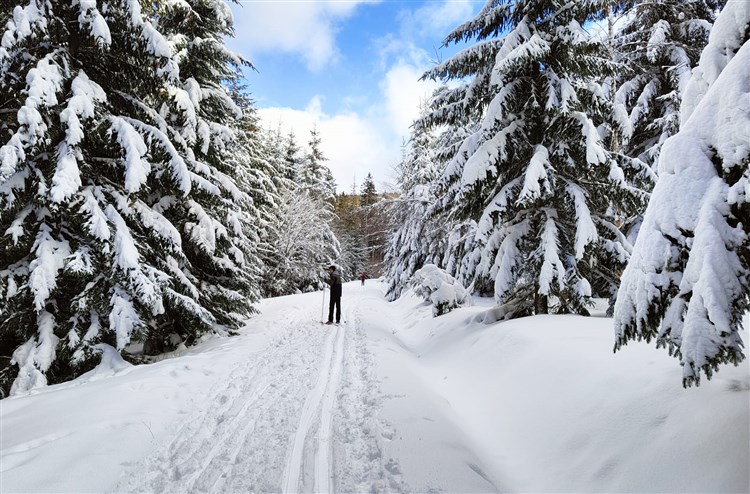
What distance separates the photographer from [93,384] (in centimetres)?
554

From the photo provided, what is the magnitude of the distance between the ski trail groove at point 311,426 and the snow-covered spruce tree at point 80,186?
10.5 feet

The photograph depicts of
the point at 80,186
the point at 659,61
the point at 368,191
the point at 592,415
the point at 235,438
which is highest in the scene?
the point at 368,191

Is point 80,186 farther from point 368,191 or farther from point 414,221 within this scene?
point 368,191

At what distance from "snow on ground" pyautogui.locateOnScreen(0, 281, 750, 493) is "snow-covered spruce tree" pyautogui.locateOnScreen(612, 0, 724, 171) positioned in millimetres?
8778

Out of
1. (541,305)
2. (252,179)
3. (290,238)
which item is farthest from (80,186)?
(290,238)

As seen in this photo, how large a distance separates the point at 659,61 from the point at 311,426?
606 inches

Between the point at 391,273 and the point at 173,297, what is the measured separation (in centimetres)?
1626

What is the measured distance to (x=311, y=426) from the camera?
454cm

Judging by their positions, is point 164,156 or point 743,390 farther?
point 164,156

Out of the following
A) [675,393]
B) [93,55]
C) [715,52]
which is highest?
[93,55]

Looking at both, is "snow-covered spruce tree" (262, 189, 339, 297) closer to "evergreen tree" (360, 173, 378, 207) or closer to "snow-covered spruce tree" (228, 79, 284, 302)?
"snow-covered spruce tree" (228, 79, 284, 302)

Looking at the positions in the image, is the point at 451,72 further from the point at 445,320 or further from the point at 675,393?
the point at 675,393

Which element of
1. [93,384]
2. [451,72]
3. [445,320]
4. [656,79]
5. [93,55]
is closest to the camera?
[93,384]

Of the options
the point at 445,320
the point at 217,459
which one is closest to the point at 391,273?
the point at 445,320
